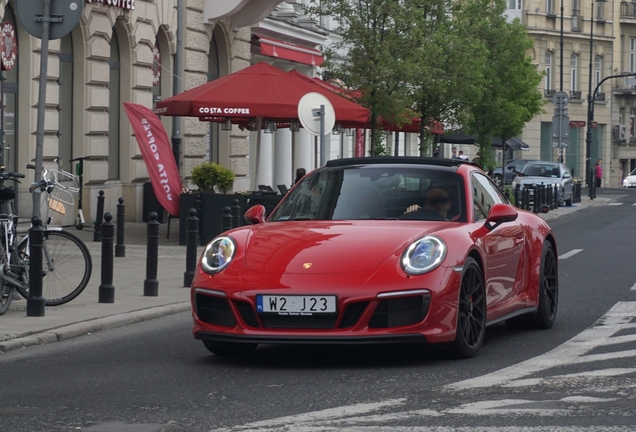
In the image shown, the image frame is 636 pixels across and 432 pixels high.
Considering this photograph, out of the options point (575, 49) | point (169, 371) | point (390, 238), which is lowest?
point (169, 371)

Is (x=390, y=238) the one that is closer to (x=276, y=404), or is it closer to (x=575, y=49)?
(x=276, y=404)

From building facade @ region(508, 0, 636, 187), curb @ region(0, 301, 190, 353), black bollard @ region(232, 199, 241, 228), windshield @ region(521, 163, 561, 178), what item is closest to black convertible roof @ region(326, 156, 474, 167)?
curb @ region(0, 301, 190, 353)

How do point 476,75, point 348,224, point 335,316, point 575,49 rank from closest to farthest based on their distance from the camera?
1. point 335,316
2. point 348,224
3. point 476,75
4. point 575,49

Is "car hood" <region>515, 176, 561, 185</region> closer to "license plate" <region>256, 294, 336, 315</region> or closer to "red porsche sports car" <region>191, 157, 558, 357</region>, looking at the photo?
"red porsche sports car" <region>191, 157, 558, 357</region>

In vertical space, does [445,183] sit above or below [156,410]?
above

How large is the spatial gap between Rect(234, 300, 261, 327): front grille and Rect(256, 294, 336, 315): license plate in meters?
0.12

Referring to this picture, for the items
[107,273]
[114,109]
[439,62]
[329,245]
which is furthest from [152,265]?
[439,62]

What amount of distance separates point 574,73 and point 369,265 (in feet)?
248

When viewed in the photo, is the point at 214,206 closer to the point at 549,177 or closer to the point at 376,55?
the point at 376,55

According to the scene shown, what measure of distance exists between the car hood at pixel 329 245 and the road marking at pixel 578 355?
40.9 inches

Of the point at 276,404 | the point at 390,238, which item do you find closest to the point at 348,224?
the point at 390,238

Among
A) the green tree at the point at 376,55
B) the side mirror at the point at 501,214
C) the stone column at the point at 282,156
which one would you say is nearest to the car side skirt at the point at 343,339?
the side mirror at the point at 501,214

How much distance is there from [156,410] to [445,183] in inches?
134

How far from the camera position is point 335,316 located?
833 cm
